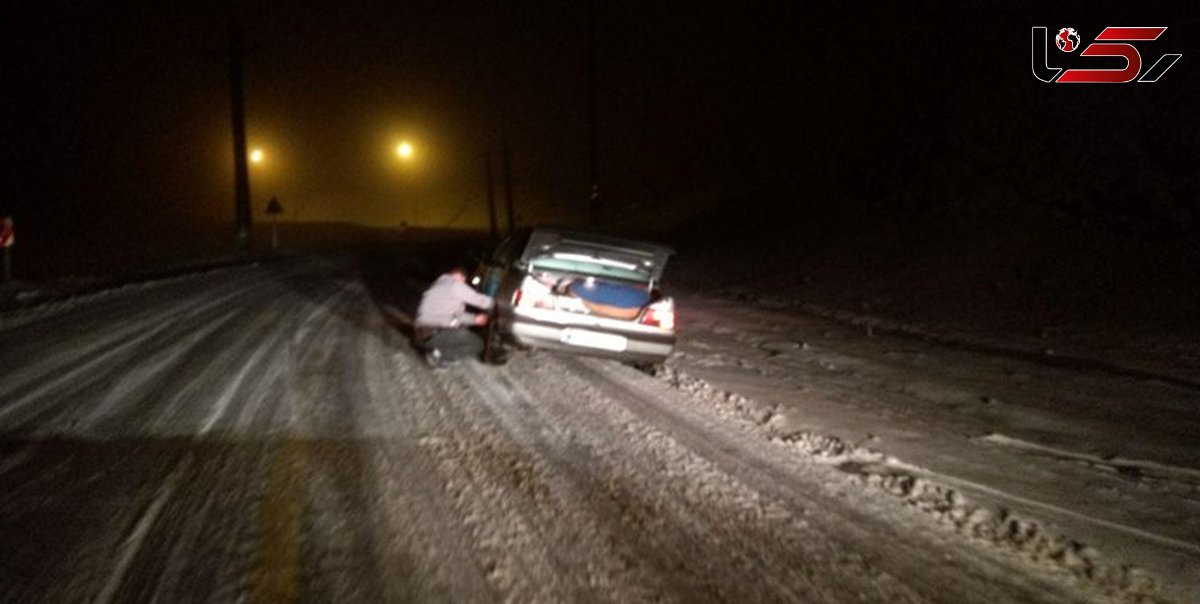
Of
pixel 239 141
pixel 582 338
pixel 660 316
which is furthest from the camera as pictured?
pixel 239 141

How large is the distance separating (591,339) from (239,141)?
28.1 meters

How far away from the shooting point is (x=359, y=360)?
8883 mm

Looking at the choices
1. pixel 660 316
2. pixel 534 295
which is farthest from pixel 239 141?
pixel 660 316

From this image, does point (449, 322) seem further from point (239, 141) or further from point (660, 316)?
point (239, 141)

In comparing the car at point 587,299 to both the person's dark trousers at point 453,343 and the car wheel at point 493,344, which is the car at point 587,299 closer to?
the car wheel at point 493,344

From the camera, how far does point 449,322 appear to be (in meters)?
8.78

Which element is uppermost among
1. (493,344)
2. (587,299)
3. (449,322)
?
(587,299)

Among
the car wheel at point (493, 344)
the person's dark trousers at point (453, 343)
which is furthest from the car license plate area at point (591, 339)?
the person's dark trousers at point (453, 343)

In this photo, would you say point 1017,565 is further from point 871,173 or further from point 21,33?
point 21,33

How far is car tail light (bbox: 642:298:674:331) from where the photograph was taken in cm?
852

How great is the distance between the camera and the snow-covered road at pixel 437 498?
12.9 feet

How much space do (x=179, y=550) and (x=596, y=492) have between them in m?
2.45

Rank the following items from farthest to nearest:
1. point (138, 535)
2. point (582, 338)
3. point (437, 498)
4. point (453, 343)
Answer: point (453, 343)
point (582, 338)
point (437, 498)
point (138, 535)

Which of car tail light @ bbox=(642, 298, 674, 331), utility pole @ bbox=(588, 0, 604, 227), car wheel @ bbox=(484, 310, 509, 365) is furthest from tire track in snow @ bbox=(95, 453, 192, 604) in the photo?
utility pole @ bbox=(588, 0, 604, 227)
